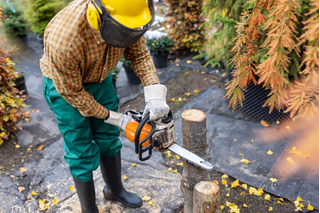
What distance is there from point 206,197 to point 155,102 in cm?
72

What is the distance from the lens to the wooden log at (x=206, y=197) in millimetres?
1744

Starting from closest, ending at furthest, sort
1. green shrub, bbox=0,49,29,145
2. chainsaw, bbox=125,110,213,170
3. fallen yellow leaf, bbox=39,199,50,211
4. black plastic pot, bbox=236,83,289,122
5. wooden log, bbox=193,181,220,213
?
wooden log, bbox=193,181,220,213, chainsaw, bbox=125,110,213,170, fallen yellow leaf, bbox=39,199,50,211, green shrub, bbox=0,49,29,145, black plastic pot, bbox=236,83,289,122

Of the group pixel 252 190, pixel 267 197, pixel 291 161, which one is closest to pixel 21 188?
pixel 252 190

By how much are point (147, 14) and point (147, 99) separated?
665 mm

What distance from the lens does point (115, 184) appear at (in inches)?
99.4

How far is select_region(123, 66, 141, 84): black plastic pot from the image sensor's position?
481 cm

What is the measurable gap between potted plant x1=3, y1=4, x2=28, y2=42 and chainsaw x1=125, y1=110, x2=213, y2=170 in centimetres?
576

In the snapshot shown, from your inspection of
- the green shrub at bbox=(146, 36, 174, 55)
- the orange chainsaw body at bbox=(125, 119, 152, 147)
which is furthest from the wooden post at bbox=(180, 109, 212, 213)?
the green shrub at bbox=(146, 36, 174, 55)

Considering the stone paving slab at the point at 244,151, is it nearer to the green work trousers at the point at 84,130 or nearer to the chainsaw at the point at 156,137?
the chainsaw at the point at 156,137

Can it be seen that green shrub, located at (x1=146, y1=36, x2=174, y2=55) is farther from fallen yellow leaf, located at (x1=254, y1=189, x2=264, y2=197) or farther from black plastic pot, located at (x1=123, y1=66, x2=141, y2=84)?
fallen yellow leaf, located at (x1=254, y1=189, x2=264, y2=197)

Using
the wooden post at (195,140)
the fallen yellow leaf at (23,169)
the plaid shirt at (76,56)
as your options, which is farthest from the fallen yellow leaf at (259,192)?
the fallen yellow leaf at (23,169)

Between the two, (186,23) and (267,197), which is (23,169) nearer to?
(267,197)

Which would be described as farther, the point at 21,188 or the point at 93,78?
the point at 21,188

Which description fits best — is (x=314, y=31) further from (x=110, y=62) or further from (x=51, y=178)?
(x=51, y=178)
